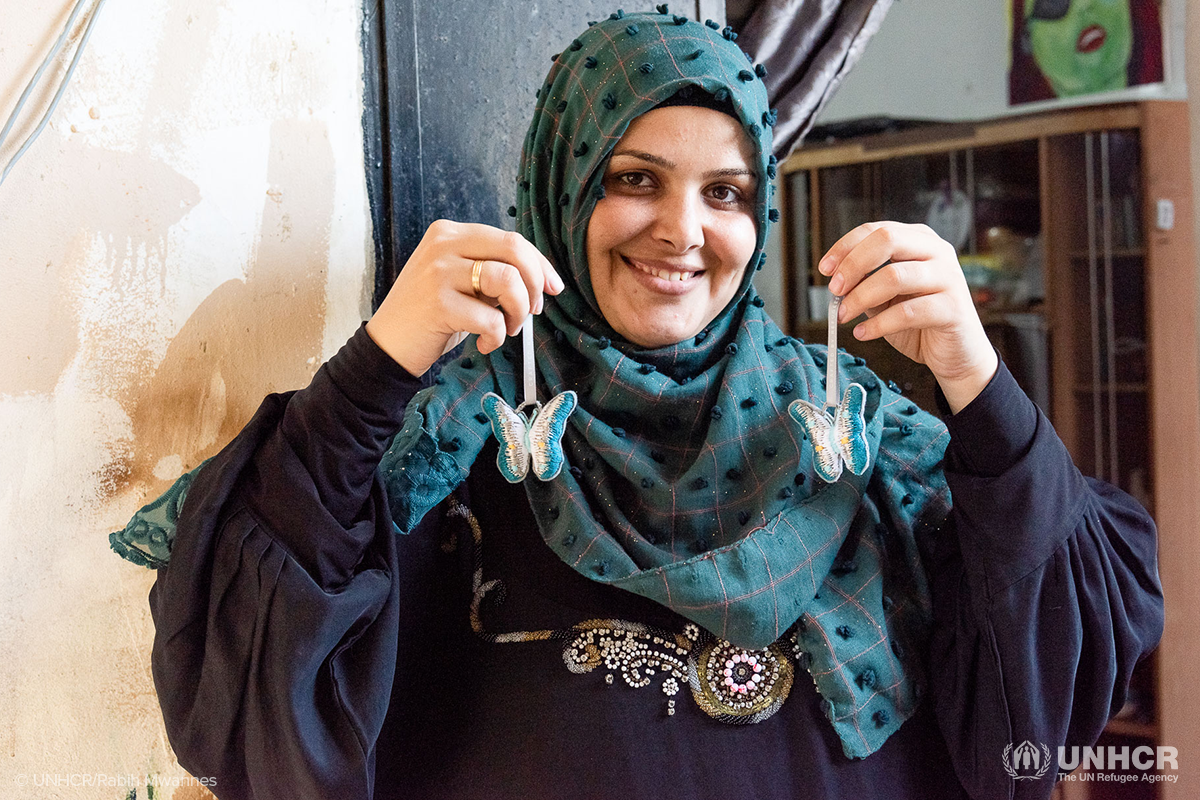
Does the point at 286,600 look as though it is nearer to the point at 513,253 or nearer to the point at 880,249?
the point at 513,253

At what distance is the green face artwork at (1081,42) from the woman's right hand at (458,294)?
2.47m

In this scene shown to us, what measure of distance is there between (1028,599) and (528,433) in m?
0.57

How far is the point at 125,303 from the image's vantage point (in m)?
0.97

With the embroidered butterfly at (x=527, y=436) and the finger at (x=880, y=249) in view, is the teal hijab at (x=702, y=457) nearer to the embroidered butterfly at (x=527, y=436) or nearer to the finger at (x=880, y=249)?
the embroidered butterfly at (x=527, y=436)

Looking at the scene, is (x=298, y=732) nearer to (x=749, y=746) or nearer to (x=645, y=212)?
(x=749, y=746)

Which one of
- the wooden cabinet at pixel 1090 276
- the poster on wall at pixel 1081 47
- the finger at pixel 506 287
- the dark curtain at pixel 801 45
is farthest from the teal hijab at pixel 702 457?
the poster on wall at pixel 1081 47

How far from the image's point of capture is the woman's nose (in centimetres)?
103

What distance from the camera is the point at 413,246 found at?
1332 mm

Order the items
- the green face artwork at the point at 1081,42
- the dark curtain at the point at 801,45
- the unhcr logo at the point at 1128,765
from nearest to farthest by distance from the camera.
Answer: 1. the dark curtain at the point at 801,45
2. the unhcr logo at the point at 1128,765
3. the green face artwork at the point at 1081,42

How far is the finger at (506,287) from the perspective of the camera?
85 cm

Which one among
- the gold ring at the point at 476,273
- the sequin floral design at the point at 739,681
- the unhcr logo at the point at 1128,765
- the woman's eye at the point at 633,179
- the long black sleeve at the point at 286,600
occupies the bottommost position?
the unhcr logo at the point at 1128,765

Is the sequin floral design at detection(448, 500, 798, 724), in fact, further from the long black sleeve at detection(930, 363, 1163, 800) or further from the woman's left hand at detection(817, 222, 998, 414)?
the woman's left hand at detection(817, 222, 998, 414)

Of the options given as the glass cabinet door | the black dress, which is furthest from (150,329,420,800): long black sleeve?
the glass cabinet door

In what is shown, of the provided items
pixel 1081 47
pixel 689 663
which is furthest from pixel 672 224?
pixel 1081 47
